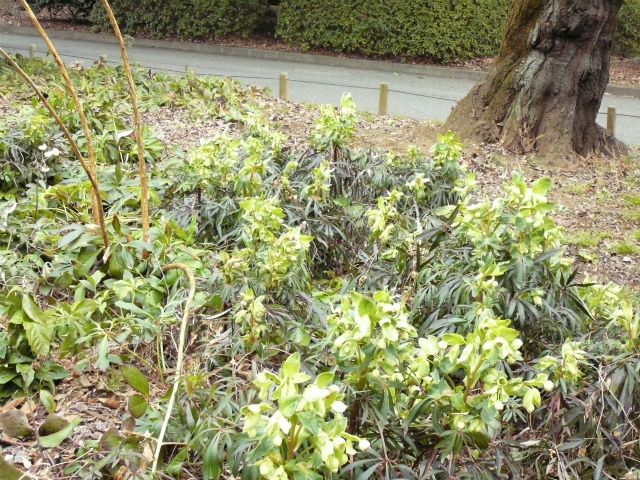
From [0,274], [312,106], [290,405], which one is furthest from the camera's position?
[312,106]

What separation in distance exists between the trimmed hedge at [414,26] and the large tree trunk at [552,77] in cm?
980

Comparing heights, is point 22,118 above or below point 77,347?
above

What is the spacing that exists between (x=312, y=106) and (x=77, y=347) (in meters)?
7.79

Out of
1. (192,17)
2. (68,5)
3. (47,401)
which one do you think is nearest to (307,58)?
(192,17)

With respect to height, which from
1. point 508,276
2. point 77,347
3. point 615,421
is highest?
point 508,276

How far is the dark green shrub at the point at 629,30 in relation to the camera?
19.7 m

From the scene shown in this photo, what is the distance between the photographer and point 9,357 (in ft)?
11.7

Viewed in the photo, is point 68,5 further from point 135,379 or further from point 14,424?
point 135,379

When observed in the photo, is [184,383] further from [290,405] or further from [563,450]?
[563,450]

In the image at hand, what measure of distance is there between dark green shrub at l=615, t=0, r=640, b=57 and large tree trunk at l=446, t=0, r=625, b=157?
12.4 meters

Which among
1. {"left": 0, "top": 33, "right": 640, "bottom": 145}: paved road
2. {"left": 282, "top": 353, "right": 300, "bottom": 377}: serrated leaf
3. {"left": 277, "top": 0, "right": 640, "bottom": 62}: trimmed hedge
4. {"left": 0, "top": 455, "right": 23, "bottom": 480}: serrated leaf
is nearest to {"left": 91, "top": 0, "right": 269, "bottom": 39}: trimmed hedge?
{"left": 0, "top": 33, "right": 640, "bottom": 145}: paved road

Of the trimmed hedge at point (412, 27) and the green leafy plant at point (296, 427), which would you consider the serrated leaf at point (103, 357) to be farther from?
the trimmed hedge at point (412, 27)

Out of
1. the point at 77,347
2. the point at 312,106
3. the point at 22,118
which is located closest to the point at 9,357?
the point at 77,347

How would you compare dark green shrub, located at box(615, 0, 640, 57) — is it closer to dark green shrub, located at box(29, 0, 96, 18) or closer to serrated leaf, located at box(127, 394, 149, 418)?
dark green shrub, located at box(29, 0, 96, 18)
